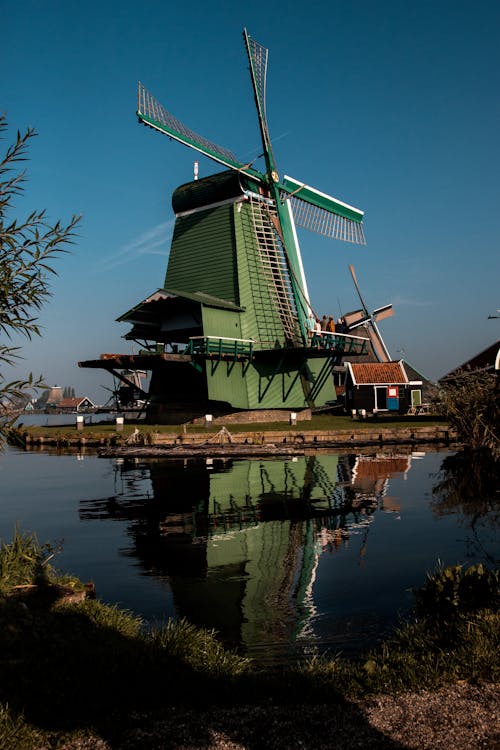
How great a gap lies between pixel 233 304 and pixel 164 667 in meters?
32.1

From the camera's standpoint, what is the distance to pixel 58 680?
4797mm

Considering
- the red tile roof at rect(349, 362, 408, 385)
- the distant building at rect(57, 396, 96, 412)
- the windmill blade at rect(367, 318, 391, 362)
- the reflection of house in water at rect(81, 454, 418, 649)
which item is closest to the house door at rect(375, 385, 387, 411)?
the red tile roof at rect(349, 362, 408, 385)

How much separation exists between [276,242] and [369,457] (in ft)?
59.3

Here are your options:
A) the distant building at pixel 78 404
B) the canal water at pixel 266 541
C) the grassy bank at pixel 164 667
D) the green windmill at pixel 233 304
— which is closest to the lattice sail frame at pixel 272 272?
the green windmill at pixel 233 304

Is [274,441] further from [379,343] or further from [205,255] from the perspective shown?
[379,343]

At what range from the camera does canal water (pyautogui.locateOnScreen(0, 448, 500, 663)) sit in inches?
294

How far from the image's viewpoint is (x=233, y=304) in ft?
120

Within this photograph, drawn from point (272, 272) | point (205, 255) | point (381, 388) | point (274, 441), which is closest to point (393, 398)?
point (381, 388)

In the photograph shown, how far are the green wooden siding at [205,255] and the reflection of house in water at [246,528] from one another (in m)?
16.8

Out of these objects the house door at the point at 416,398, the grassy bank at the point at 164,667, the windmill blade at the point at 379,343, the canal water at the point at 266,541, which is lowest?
the canal water at the point at 266,541

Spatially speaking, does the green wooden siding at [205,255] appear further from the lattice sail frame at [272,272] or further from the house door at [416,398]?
the house door at [416,398]

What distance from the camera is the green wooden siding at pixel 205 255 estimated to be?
123ft

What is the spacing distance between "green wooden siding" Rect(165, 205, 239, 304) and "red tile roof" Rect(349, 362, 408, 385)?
17.7m

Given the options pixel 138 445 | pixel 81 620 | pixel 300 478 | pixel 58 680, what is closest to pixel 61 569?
pixel 81 620
